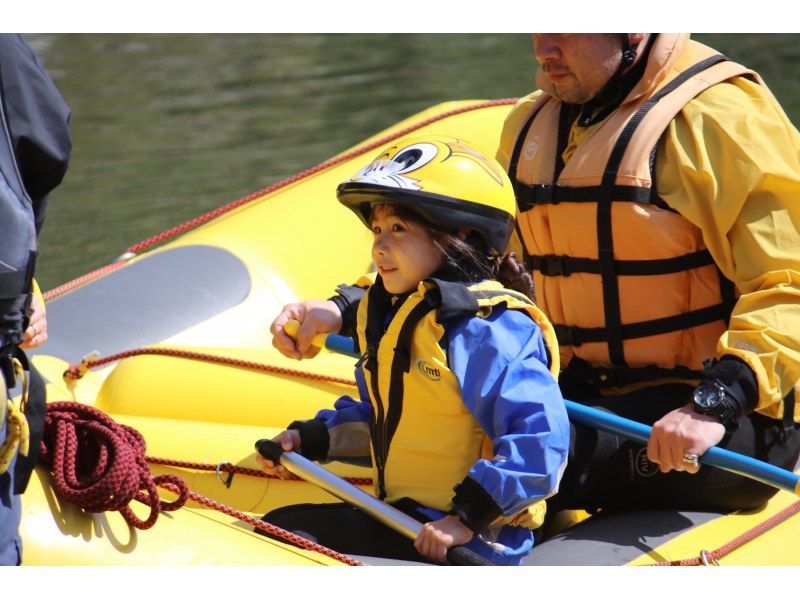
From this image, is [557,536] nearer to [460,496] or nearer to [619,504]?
[619,504]

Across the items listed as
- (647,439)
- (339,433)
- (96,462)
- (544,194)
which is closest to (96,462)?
(96,462)

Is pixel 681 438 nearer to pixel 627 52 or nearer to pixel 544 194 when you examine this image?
pixel 544 194

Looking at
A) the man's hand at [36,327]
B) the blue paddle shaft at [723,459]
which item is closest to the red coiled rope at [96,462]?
the man's hand at [36,327]

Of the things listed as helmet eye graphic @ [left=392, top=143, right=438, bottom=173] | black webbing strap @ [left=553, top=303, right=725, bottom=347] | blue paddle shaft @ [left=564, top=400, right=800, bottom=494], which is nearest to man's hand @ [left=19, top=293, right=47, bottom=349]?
helmet eye graphic @ [left=392, top=143, right=438, bottom=173]

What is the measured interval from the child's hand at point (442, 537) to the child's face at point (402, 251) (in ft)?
1.21

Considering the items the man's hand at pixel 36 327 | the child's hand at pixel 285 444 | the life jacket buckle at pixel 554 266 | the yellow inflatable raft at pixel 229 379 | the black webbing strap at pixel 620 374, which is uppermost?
the man's hand at pixel 36 327

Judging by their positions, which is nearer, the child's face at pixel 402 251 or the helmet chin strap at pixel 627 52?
the child's face at pixel 402 251

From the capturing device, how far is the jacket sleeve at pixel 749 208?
194cm

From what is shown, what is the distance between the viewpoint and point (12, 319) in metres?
1.48

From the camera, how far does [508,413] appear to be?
173cm

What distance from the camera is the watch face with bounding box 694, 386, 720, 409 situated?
75.0 inches

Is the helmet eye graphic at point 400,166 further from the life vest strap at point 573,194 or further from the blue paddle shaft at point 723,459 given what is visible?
the blue paddle shaft at point 723,459
